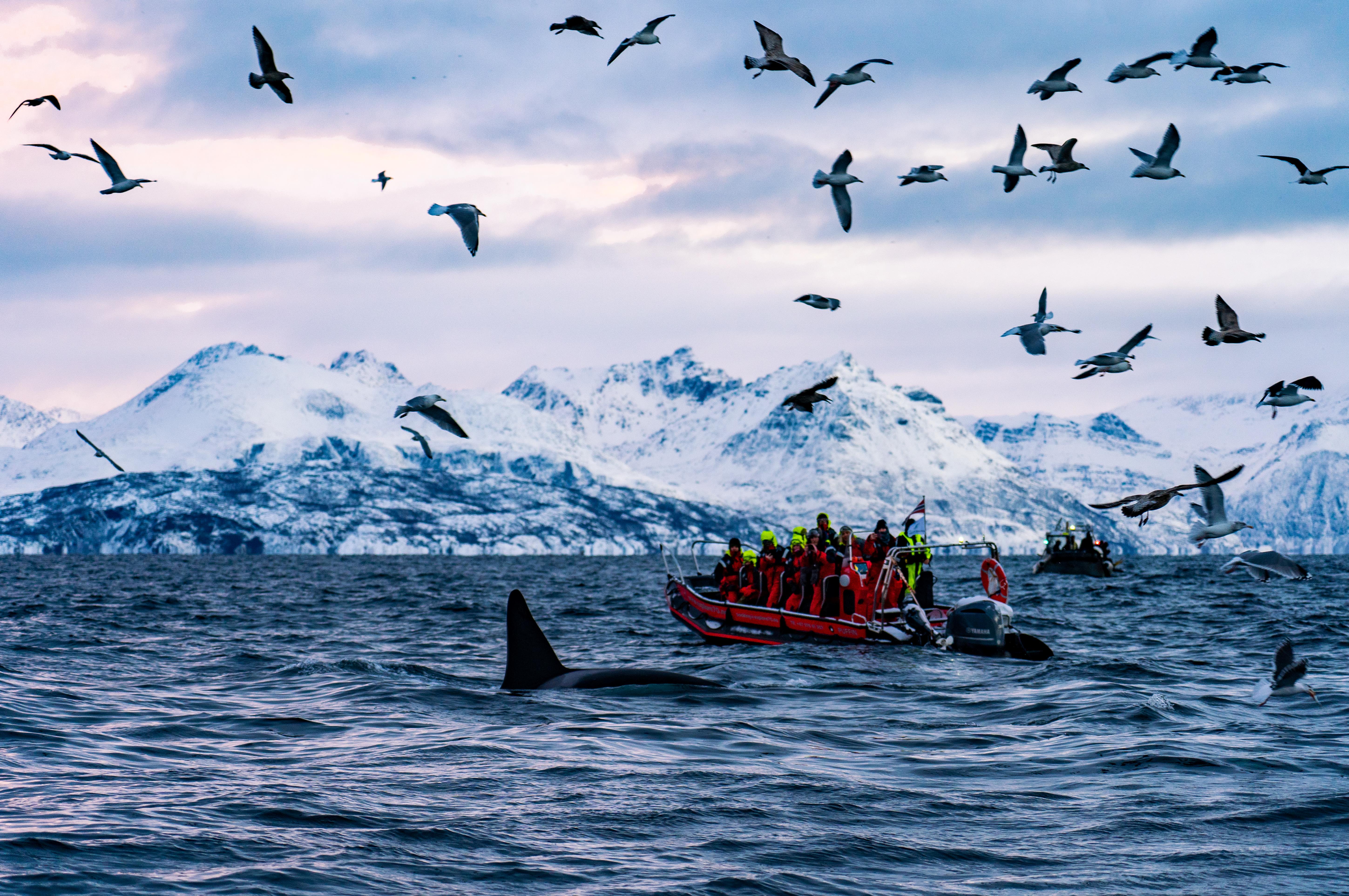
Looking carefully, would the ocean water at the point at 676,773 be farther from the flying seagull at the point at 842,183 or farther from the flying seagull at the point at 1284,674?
the flying seagull at the point at 842,183

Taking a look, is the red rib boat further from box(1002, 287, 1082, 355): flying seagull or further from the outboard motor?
box(1002, 287, 1082, 355): flying seagull

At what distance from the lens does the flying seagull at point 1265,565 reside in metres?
13.5

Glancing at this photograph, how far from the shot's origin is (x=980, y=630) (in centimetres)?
2917

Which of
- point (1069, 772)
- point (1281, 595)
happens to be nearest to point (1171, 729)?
point (1069, 772)

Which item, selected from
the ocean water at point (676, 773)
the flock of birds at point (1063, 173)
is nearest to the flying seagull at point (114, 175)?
the flock of birds at point (1063, 173)

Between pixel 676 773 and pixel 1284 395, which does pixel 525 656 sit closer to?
pixel 676 773

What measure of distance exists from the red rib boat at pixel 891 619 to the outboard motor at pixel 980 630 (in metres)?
0.02

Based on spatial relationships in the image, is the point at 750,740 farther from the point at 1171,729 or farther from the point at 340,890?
the point at 340,890

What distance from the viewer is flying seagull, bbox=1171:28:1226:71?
19.0m

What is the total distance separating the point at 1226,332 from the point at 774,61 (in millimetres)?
7407

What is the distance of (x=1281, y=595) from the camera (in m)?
63.6

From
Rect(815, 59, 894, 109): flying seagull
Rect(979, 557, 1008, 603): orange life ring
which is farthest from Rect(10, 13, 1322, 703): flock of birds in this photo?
Rect(979, 557, 1008, 603): orange life ring

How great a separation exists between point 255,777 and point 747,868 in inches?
266

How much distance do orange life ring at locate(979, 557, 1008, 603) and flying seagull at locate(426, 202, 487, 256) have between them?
1776 cm
